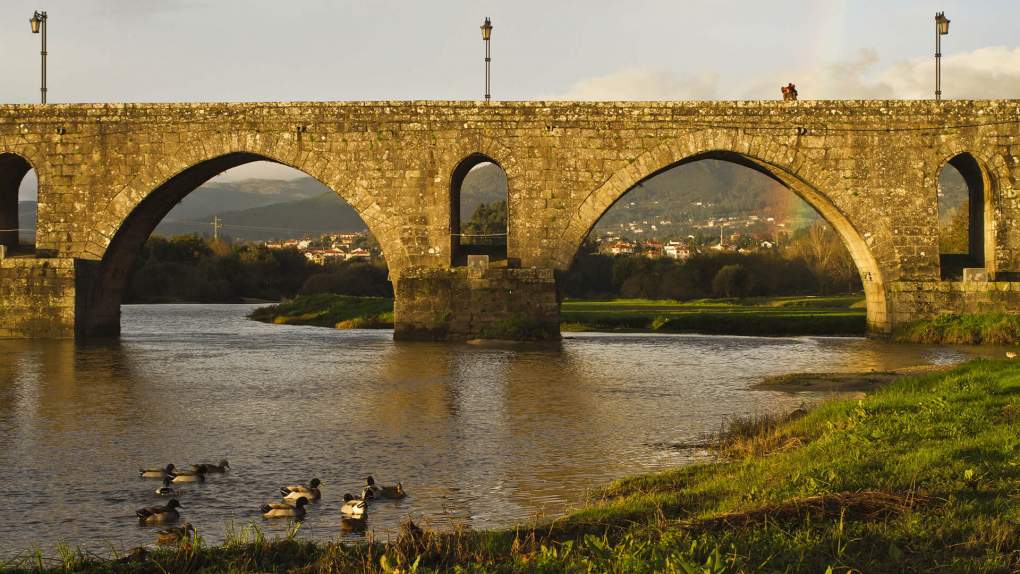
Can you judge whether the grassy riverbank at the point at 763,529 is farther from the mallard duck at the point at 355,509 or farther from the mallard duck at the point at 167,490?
the mallard duck at the point at 167,490

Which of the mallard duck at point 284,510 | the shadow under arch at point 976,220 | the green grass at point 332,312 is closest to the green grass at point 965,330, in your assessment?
the shadow under arch at point 976,220

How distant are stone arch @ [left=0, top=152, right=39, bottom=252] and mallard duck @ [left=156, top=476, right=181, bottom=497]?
22033 mm

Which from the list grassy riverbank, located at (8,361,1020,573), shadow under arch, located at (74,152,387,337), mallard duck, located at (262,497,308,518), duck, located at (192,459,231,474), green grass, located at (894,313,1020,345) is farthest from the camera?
shadow under arch, located at (74,152,387,337)

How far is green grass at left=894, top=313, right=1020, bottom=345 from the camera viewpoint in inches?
982

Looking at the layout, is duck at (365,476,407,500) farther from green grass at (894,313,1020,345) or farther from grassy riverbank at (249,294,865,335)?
grassy riverbank at (249,294,865,335)

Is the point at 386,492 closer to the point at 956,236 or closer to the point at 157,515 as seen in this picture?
the point at 157,515

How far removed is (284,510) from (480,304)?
60.7 ft

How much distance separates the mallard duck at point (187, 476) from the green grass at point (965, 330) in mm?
20359

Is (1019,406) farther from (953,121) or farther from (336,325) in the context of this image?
(336,325)

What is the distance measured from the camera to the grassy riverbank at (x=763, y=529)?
5.73m

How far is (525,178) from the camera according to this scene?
1064 inches

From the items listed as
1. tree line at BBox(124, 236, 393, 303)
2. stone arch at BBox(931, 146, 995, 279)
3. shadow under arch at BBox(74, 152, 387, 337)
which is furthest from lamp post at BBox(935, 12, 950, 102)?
tree line at BBox(124, 236, 393, 303)

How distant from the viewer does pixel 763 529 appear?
6.33 metres

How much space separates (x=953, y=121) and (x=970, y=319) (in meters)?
4.89
